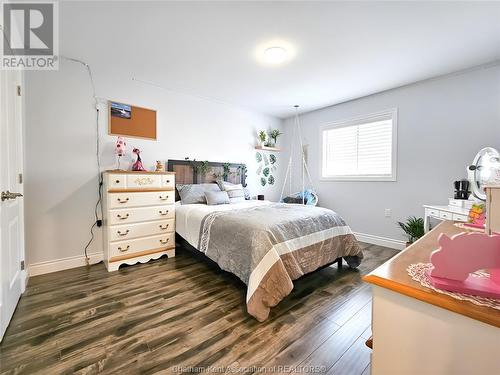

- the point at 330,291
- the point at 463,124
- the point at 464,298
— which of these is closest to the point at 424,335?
the point at 464,298

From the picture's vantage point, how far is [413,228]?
307 centimetres

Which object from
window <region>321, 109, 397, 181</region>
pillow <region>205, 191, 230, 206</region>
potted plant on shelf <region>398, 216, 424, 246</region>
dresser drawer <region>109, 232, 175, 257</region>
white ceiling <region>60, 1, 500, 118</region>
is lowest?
dresser drawer <region>109, 232, 175, 257</region>

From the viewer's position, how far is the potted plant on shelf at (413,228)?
3.03 m

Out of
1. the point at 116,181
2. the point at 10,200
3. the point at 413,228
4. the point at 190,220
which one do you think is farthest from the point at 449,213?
the point at 10,200

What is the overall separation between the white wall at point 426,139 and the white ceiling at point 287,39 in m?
0.26

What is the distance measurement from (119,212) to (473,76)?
468 centimetres

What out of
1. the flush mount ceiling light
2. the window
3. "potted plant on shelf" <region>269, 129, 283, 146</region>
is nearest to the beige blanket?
the window

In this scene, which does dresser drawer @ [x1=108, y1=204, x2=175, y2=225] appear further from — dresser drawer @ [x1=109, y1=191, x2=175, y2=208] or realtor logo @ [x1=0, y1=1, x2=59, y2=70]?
realtor logo @ [x1=0, y1=1, x2=59, y2=70]

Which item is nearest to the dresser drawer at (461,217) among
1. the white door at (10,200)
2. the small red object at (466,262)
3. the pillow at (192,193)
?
the small red object at (466,262)

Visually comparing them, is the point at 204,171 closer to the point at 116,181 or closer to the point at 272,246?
the point at 116,181

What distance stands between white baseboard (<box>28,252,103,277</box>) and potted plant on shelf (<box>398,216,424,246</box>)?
4.23 metres

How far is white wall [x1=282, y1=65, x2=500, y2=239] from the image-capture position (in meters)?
2.72

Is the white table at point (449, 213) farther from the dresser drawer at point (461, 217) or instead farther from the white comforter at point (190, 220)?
the white comforter at point (190, 220)

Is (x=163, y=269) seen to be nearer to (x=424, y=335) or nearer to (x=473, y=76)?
(x=424, y=335)
